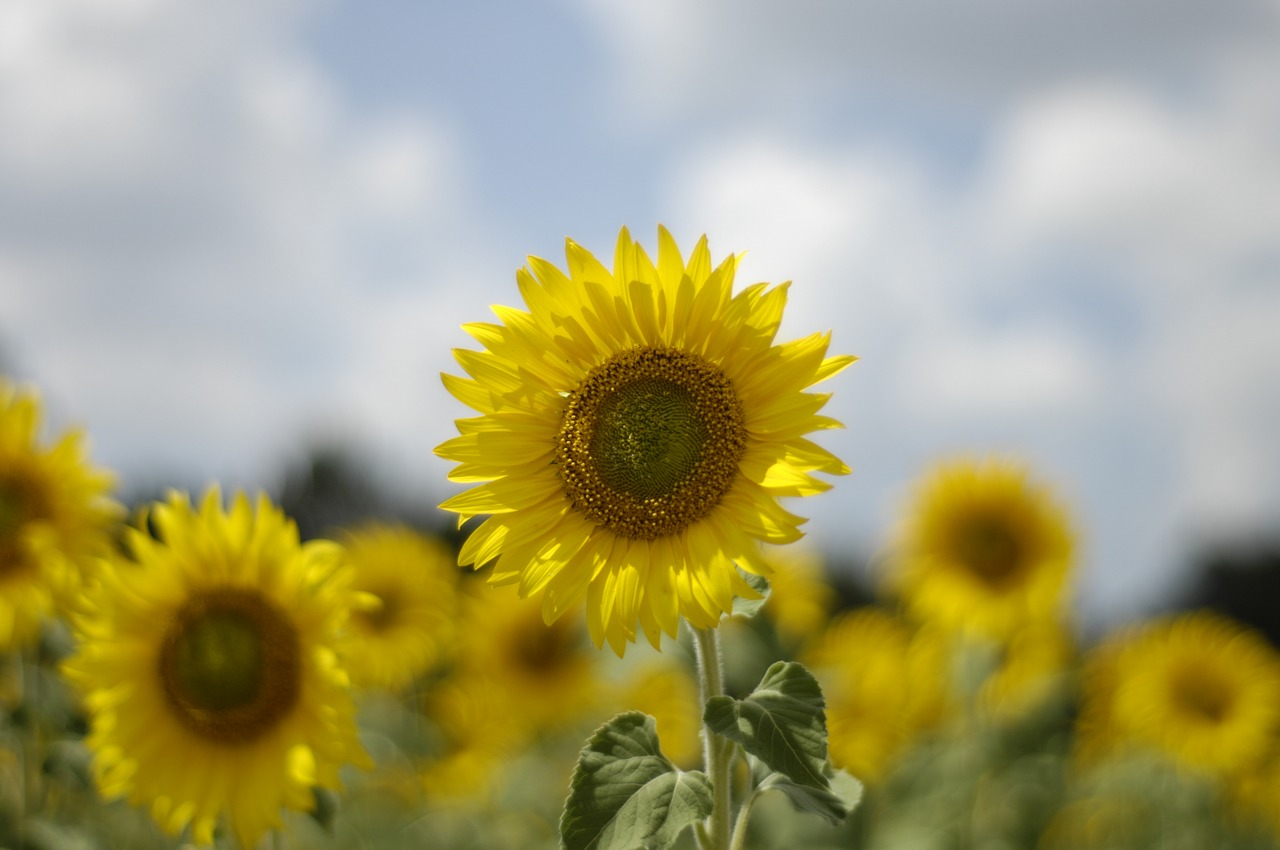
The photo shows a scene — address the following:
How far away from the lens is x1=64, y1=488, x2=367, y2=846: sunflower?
13.9 feet

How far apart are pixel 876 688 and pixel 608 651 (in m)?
2.71

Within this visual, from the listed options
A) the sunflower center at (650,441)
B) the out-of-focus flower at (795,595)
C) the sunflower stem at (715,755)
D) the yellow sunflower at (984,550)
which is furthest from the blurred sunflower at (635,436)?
the yellow sunflower at (984,550)

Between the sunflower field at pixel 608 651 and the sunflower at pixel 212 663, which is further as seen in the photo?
the sunflower at pixel 212 663

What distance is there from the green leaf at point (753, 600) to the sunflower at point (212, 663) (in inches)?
70.4

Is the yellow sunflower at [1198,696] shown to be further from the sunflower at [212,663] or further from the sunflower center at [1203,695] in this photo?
the sunflower at [212,663]

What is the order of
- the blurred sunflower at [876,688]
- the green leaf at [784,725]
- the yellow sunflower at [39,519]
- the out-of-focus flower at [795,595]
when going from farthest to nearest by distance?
the blurred sunflower at [876,688], the out-of-focus flower at [795,595], the yellow sunflower at [39,519], the green leaf at [784,725]

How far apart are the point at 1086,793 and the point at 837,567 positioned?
12355 millimetres

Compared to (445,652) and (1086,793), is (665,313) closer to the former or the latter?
(1086,793)

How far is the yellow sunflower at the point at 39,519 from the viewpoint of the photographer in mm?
5211

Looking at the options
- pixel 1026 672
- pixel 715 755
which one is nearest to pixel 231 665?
pixel 715 755

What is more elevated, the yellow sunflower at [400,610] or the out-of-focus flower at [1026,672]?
the out-of-focus flower at [1026,672]

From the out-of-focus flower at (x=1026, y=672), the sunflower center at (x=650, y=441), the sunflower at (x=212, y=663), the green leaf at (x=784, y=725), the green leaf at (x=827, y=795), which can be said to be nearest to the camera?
the green leaf at (x=784, y=725)

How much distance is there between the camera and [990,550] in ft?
25.5

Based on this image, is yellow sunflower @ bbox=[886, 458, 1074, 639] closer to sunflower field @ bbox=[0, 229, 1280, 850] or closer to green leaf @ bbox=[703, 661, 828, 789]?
sunflower field @ bbox=[0, 229, 1280, 850]
